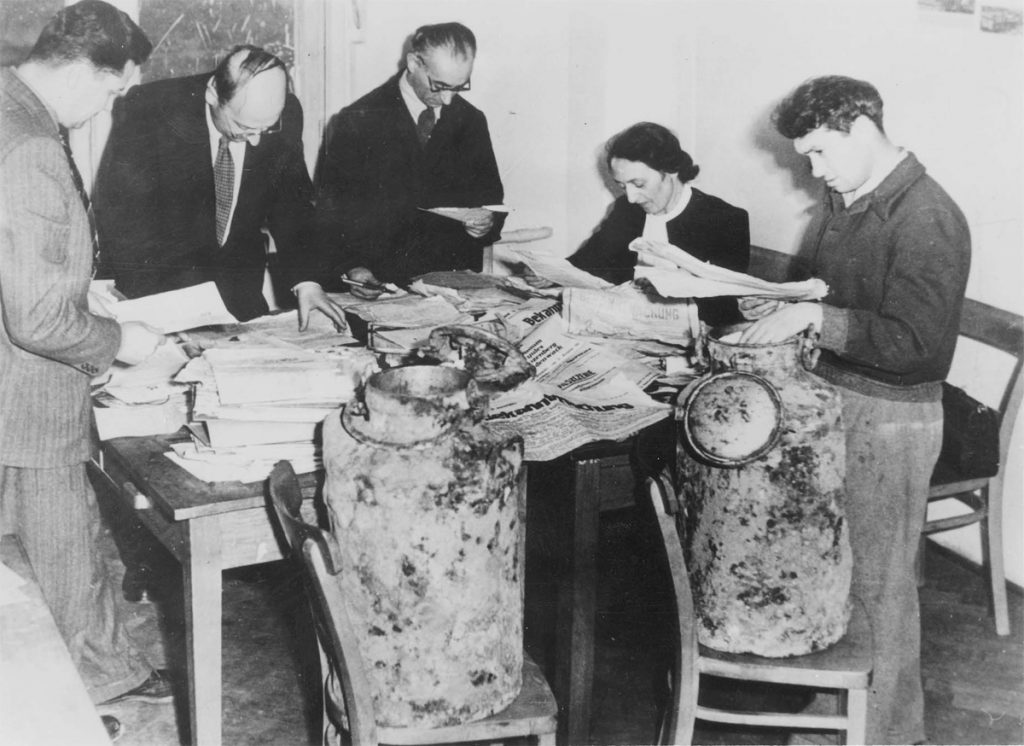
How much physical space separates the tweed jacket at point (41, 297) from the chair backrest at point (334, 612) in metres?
0.76

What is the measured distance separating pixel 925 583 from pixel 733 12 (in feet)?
8.03

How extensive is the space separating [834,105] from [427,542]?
4.35ft

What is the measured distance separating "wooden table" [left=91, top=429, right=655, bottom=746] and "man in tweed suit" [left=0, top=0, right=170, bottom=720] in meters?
0.14

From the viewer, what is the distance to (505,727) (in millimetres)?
1641

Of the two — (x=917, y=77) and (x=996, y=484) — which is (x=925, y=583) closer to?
(x=996, y=484)

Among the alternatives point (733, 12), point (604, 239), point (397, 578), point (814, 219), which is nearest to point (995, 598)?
point (814, 219)

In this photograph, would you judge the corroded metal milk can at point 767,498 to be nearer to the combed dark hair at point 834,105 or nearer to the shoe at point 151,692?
the combed dark hair at point 834,105

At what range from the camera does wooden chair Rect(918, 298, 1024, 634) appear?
2.85 metres

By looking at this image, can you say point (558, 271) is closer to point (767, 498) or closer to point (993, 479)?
point (767, 498)

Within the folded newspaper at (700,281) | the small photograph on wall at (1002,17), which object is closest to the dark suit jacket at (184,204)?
the folded newspaper at (700,281)

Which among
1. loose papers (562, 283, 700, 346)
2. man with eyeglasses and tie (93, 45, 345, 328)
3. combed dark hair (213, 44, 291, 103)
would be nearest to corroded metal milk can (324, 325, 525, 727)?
loose papers (562, 283, 700, 346)

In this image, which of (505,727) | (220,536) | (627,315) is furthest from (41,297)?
(627,315)

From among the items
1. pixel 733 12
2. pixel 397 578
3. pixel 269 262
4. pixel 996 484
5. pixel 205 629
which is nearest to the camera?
pixel 397 578

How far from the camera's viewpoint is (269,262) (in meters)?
4.94
